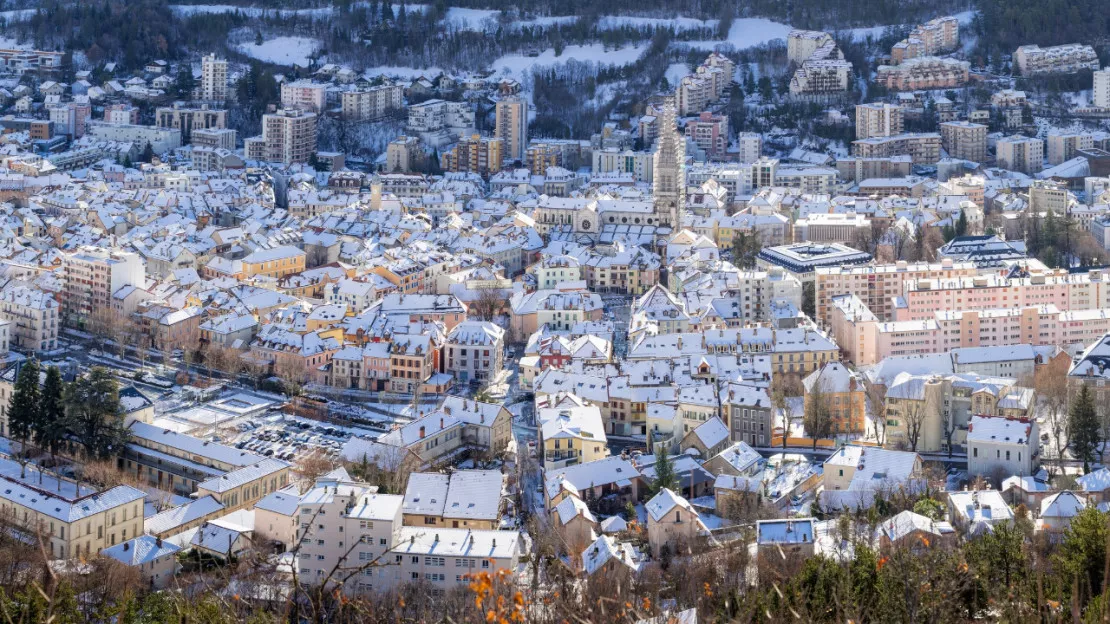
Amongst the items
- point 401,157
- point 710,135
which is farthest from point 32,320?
point 710,135

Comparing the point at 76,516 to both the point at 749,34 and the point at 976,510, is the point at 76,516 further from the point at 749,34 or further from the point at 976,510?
the point at 749,34

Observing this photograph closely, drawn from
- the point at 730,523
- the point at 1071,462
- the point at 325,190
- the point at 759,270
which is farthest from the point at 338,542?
the point at 325,190

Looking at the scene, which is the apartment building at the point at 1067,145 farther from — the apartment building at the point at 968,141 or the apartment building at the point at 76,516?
the apartment building at the point at 76,516

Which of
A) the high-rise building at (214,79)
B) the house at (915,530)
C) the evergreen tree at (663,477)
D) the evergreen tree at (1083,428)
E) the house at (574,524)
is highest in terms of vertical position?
the high-rise building at (214,79)

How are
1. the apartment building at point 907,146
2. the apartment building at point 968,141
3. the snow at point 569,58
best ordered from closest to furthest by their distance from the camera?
the apartment building at point 907,146 → the apartment building at point 968,141 → the snow at point 569,58

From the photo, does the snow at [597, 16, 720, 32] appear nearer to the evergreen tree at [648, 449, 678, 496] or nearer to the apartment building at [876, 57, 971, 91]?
the apartment building at [876, 57, 971, 91]

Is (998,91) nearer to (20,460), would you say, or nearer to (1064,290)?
(1064,290)

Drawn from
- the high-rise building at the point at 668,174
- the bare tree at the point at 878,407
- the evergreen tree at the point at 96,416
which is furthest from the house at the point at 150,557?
the high-rise building at the point at 668,174

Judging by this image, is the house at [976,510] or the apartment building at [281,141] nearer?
the house at [976,510]
